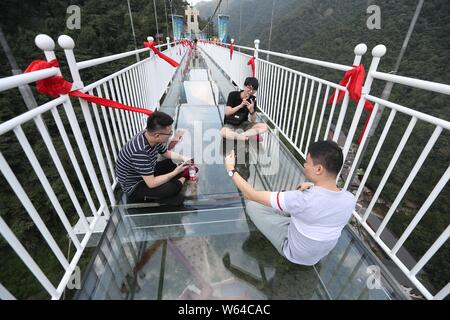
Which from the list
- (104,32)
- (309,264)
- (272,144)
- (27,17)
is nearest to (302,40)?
(104,32)

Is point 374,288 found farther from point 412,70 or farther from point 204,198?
point 412,70

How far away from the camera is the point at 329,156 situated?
118 cm

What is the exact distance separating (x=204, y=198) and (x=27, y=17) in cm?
2960

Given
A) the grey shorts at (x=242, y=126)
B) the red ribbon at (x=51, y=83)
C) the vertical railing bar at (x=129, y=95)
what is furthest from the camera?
the grey shorts at (x=242, y=126)

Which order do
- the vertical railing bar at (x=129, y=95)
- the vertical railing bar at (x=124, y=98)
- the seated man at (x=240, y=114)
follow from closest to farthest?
the vertical railing bar at (x=124, y=98) → the vertical railing bar at (x=129, y=95) → the seated man at (x=240, y=114)

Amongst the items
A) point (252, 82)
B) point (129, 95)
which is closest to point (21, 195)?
point (129, 95)

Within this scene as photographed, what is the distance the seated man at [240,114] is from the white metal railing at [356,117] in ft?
1.26

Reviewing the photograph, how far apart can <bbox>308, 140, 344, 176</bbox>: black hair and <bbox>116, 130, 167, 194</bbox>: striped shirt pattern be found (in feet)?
3.83

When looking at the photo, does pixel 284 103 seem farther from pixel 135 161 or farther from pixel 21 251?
pixel 21 251

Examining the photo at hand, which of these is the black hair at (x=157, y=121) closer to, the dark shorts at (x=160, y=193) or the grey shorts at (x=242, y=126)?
the dark shorts at (x=160, y=193)

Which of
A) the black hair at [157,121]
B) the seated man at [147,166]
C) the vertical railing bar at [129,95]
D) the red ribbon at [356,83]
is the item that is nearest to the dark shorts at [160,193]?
the seated man at [147,166]

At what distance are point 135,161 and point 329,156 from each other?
4.32ft

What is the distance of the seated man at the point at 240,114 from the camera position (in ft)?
10.0
